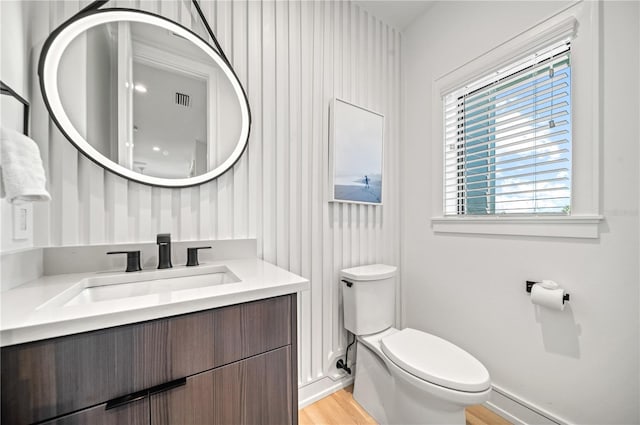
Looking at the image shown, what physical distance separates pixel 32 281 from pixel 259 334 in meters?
0.77

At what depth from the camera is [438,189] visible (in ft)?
5.50

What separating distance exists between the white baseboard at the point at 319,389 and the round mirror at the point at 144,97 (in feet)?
4.26

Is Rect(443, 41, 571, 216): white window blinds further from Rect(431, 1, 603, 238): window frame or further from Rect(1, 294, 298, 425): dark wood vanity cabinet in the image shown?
Rect(1, 294, 298, 425): dark wood vanity cabinet

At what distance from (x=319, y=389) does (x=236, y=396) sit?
3.13ft

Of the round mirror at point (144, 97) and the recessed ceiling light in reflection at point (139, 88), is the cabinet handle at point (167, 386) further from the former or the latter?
the recessed ceiling light in reflection at point (139, 88)

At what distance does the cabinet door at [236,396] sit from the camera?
0.62 m

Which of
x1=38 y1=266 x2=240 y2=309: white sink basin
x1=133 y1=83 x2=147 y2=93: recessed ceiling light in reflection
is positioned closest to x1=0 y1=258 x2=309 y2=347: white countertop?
x1=38 y1=266 x2=240 y2=309: white sink basin

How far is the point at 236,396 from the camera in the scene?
0.70 meters

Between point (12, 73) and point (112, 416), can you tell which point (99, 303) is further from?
point (12, 73)

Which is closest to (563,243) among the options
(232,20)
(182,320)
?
(182,320)

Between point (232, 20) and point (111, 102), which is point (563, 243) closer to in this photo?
point (232, 20)

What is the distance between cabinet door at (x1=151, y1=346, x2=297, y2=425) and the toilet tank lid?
0.73 m

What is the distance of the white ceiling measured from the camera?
1663mm

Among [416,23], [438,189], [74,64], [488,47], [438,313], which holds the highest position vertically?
[416,23]
